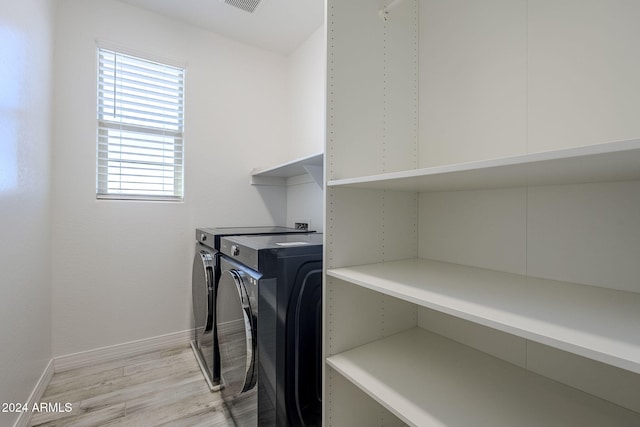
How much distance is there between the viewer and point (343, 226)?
1132 millimetres

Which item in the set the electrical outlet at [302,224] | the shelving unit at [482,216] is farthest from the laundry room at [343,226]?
the electrical outlet at [302,224]

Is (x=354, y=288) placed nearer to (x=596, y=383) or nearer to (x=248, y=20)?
(x=596, y=383)

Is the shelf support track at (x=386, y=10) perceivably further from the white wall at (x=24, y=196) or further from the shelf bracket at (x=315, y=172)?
the white wall at (x=24, y=196)

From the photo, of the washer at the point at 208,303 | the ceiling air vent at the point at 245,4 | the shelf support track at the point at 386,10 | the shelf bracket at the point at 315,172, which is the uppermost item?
the ceiling air vent at the point at 245,4

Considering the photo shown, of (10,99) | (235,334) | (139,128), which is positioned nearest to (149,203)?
(139,128)

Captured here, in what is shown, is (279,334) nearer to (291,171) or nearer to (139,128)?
(291,171)

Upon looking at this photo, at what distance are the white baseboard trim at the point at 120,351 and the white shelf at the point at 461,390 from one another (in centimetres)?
187

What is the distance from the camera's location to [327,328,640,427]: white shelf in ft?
2.52

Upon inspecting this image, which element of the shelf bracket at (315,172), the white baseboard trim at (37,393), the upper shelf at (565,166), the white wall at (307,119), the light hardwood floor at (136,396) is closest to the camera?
the upper shelf at (565,166)

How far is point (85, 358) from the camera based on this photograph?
2.03 m

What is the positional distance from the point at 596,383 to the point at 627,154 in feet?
2.46

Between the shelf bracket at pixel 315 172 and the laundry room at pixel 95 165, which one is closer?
the laundry room at pixel 95 165

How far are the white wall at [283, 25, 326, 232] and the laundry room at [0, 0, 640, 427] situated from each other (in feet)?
0.14

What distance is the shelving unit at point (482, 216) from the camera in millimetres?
748
